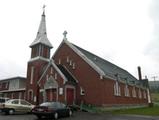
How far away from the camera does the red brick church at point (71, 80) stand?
2655 centimetres

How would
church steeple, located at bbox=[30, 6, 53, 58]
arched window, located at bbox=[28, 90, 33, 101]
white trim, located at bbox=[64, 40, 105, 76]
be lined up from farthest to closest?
church steeple, located at bbox=[30, 6, 53, 58], arched window, located at bbox=[28, 90, 33, 101], white trim, located at bbox=[64, 40, 105, 76]

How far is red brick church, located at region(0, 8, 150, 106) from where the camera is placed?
26547mm

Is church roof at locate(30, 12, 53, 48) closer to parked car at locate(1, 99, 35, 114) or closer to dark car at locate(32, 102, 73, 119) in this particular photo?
parked car at locate(1, 99, 35, 114)

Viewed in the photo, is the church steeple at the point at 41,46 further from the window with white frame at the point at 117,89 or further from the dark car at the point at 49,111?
the dark car at the point at 49,111

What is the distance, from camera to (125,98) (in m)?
32.3

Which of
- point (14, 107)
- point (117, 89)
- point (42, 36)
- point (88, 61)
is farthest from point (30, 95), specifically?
point (117, 89)

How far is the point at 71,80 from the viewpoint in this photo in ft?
92.1

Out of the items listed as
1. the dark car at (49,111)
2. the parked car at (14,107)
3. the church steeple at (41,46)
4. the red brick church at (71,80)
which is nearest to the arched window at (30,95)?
the red brick church at (71,80)

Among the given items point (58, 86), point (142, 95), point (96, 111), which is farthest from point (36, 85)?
point (142, 95)

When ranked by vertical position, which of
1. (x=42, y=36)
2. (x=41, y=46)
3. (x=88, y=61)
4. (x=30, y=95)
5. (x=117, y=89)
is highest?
(x=42, y=36)

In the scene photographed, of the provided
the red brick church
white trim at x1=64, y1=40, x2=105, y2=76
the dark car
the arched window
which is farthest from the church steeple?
the dark car

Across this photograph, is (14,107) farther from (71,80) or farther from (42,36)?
(42,36)

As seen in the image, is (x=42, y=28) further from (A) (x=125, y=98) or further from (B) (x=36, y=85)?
(A) (x=125, y=98)

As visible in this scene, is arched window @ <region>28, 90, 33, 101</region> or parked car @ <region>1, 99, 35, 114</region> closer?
parked car @ <region>1, 99, 35, 114</region>
